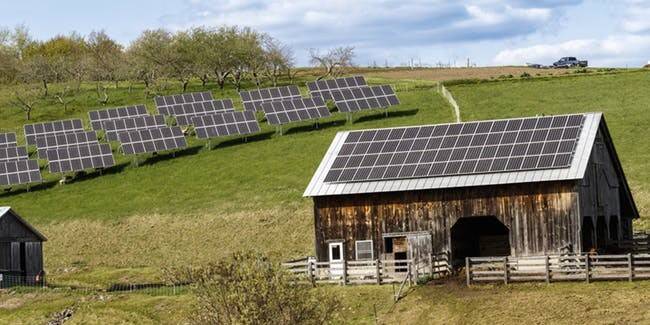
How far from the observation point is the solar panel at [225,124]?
8856 cm

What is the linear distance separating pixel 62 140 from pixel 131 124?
19.1 ft

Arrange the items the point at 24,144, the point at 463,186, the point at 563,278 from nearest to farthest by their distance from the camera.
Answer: the point at 563,278, the point at 463,186, the point at 24,144

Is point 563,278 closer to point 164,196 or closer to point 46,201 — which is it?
point 164,196

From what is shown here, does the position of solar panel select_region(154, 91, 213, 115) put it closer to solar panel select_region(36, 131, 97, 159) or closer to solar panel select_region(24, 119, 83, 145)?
solar panel select_region(24, 119, 83, 145)

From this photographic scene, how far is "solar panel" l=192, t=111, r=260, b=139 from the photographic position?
8856cm

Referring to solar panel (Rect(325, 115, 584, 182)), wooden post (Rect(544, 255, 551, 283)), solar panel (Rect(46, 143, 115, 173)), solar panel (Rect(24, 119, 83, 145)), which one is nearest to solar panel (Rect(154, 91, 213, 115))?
solar panel (Rect(24, 119, 83, 145))

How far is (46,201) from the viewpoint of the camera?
7962 cm

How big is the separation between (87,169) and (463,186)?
152 feet

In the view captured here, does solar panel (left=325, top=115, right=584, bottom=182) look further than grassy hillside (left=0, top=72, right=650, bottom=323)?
Yes

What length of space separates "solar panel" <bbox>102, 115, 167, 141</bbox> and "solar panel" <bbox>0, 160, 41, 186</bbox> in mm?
9156

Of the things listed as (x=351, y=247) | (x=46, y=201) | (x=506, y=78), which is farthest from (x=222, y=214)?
(x=506, y=78)

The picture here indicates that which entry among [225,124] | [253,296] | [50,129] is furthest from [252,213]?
[253,296]

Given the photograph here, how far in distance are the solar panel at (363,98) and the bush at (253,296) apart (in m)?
57.7

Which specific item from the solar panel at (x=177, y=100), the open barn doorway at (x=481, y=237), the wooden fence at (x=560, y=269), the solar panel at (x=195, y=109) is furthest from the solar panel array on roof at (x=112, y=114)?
the wooden fence at (x=560, y=269)
